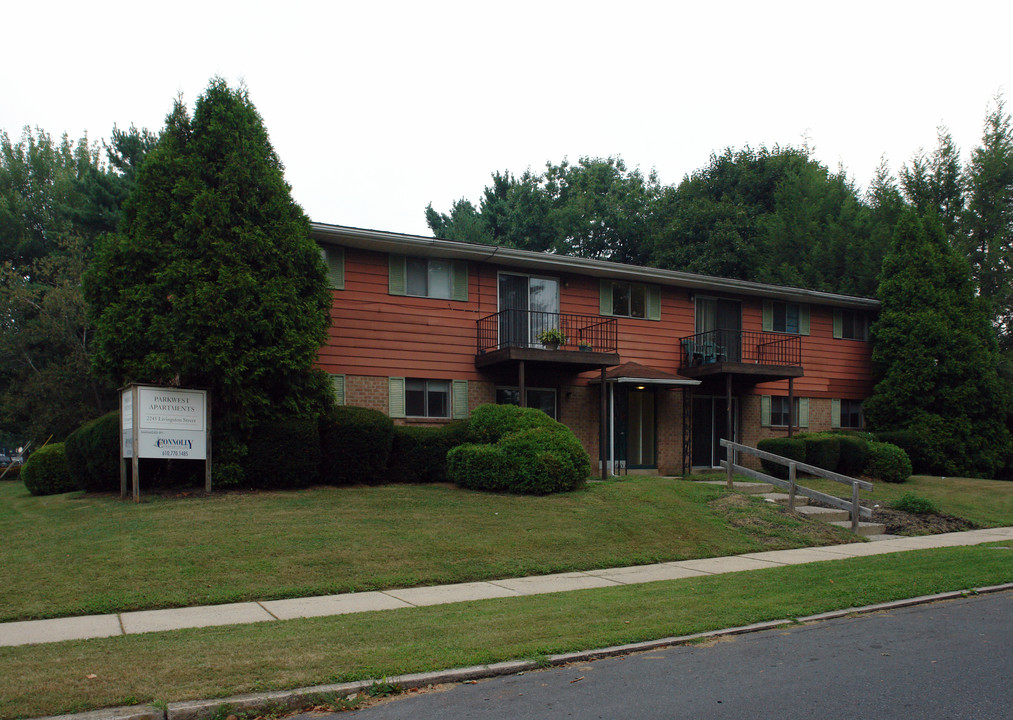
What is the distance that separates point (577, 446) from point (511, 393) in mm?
5073

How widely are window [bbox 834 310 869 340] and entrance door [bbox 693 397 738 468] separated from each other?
Answer: 17.5ft

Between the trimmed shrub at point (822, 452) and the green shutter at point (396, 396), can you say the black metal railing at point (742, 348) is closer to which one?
the trimmed shrub at point (822, 452)

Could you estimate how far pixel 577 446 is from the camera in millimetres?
15492

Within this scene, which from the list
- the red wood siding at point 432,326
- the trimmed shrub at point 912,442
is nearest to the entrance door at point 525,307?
the red wood siding at point 432,326

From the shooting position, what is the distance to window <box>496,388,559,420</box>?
795 inches

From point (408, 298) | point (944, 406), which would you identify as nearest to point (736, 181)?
point (944, 406)

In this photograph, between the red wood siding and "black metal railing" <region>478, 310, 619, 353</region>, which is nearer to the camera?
the red wood siding

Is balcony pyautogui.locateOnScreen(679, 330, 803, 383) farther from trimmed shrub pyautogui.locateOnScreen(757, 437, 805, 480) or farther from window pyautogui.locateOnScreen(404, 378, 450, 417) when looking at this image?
window pyautogui.locateOnScreen(404, 378, 450, 417)

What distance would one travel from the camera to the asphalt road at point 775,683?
186 inches

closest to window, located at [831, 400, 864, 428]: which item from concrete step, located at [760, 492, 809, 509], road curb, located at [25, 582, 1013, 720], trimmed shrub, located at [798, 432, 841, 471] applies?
trimmed shrub, located at [798, 432, 841, 471]

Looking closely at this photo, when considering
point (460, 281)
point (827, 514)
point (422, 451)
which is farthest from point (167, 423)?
point (827, 514)

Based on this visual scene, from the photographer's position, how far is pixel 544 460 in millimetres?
14688

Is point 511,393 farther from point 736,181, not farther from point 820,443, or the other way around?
point 736,181

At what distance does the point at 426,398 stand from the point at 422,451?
2.70 metres
